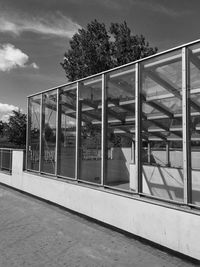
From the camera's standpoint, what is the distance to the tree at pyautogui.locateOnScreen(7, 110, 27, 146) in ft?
79.5

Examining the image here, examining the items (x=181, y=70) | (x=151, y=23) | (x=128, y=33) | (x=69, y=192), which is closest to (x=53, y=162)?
(x=69, y=192)

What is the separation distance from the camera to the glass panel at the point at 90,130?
20.2ft

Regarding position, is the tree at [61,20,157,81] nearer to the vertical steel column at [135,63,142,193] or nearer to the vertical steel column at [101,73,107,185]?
the vertical steel column at [101,73,107,185]

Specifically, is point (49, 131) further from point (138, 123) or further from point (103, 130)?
point (138, 123)

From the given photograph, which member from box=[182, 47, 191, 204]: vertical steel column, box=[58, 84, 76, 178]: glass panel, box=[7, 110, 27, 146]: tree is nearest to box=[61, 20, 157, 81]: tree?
box=[7, 110, 27, 146]: tree

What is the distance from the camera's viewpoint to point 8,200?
805 cm

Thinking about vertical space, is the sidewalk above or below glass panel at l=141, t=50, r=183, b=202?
below

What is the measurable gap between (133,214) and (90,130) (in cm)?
263

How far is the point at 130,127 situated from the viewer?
21.6 feet

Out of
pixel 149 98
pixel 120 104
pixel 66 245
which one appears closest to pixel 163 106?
pixel 149 98

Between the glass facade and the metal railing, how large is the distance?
173 cm

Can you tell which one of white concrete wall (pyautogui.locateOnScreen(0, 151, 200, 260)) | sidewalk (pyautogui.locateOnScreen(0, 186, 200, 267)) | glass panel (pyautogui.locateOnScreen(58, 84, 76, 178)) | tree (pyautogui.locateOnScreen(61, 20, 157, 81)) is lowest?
sidewalk (pyautogui.locateOnScreen(0, 186, 200, 267))

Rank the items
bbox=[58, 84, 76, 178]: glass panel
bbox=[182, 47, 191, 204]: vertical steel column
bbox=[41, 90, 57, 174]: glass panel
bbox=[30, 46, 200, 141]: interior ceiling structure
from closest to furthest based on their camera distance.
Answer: bbox=[182, 47, 191, 204]: vertical steel column < bbox=[30, 46, 200, 141]: interior ceiling structure < bbox=[58, 84, 76, 178]: glass panel < bbox=[41, 90, 57, 174]: glass panel

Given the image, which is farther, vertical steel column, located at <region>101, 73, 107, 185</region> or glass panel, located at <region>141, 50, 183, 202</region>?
vertical steel column, located at <region>101, 73, 107, 185</region>
